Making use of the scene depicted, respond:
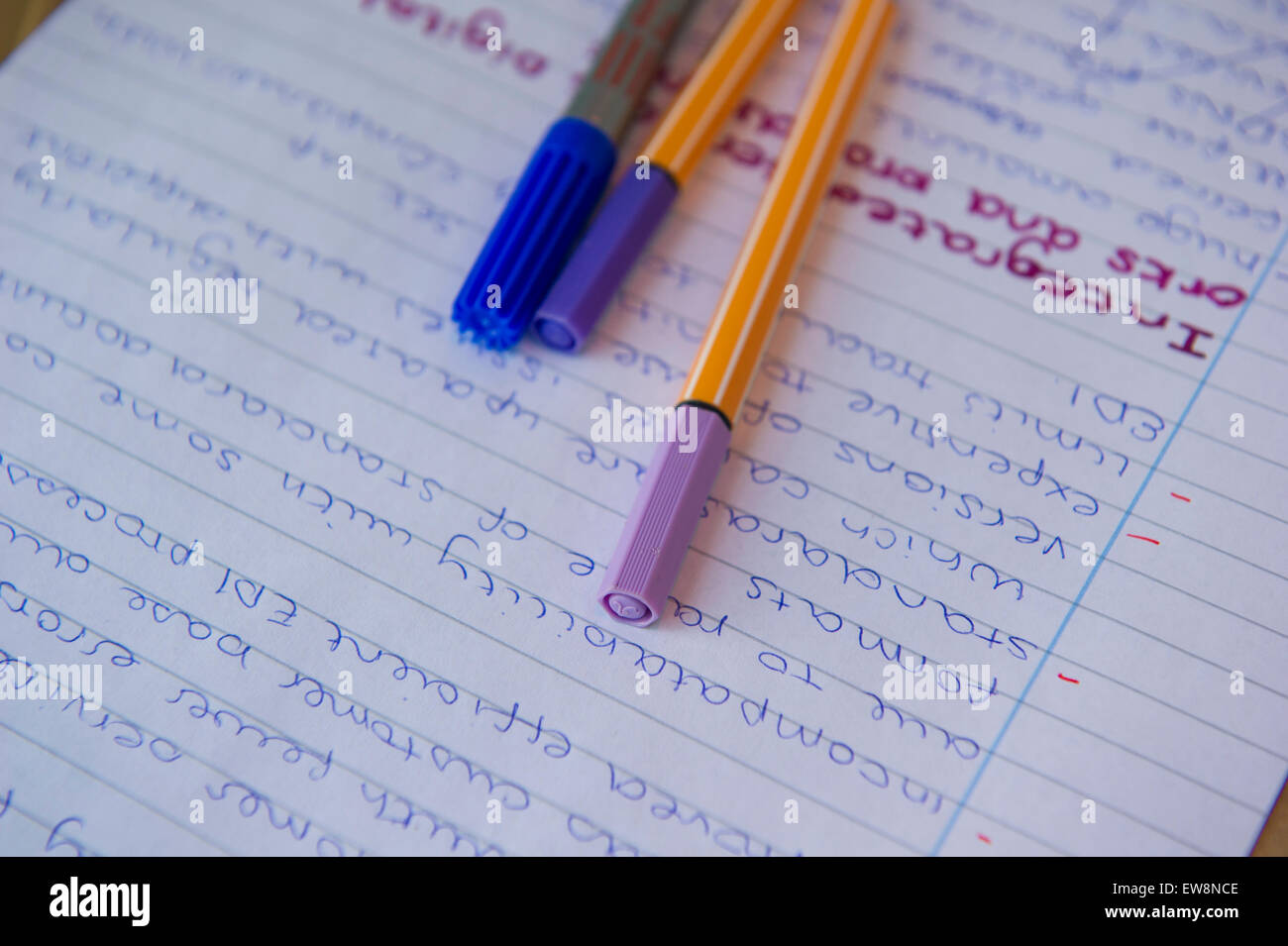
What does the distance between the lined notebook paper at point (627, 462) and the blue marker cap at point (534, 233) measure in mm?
25

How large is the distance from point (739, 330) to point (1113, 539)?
205 millimetres

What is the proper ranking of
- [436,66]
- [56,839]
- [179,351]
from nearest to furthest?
[56,839] < [179,351] < [436,66]

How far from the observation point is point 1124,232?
0.56m

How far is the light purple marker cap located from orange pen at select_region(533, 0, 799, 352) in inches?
3.3

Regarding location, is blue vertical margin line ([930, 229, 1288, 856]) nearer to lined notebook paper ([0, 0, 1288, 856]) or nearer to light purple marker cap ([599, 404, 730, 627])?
lined notebook paper ([0, 0, 1288, 856])

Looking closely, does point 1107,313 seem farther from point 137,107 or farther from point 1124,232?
point 137,107

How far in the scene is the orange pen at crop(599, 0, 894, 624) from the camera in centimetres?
45

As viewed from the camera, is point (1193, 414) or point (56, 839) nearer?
point (56, 839)

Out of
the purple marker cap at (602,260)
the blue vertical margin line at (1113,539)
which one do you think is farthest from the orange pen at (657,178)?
the blue vertical margin line at (1113,539)

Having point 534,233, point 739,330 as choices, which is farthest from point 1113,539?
point 534,233

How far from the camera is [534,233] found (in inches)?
20.4

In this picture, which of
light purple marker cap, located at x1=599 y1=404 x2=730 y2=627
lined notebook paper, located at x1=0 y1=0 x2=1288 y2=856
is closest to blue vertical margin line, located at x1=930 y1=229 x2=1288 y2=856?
lined notebook paper, located at x1=0 y1=0 x2=1288 y2=856

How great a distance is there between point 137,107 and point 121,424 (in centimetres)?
21
